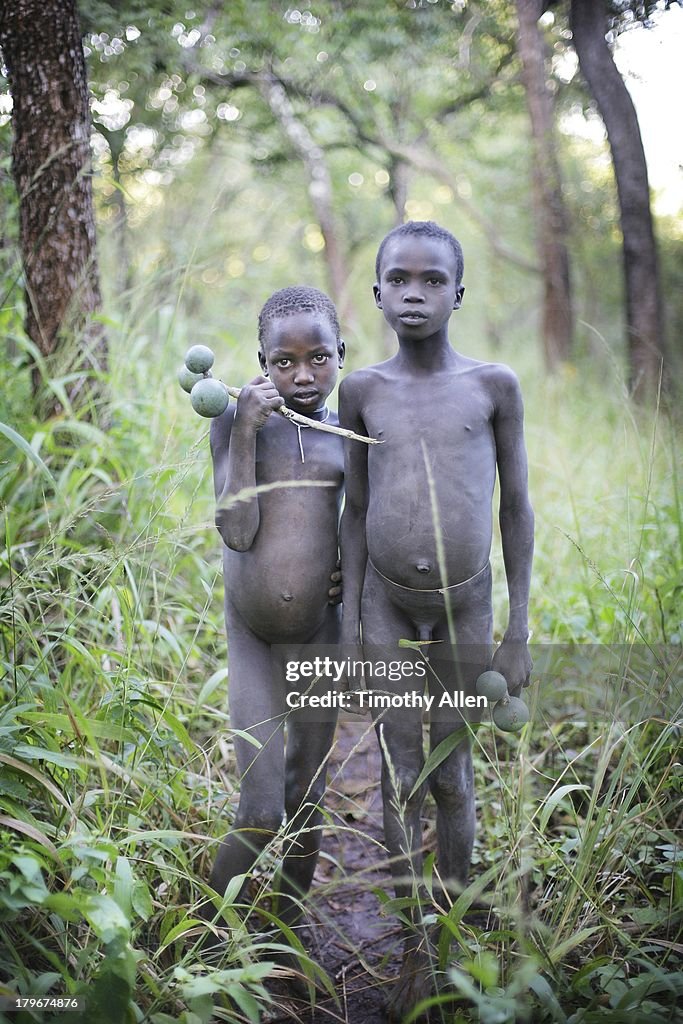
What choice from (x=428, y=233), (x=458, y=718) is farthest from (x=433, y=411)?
(x=458, y=718)

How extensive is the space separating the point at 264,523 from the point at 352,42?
12.2ft

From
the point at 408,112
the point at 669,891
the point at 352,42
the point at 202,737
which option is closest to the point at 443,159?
the point at 408,112

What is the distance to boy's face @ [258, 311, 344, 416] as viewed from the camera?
1.95 meters

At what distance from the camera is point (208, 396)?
178 cm

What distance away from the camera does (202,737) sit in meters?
2.75

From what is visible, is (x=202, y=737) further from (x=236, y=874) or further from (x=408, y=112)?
(x=408, y=112)

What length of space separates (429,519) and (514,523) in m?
0.25

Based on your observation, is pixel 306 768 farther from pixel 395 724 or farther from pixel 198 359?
pixel 198 359

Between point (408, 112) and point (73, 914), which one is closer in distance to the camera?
point (73, 914)

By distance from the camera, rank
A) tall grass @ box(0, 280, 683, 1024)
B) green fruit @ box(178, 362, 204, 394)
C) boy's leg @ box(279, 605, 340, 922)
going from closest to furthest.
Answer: tall grass @ box(0, 280, 683, 1024)
green fruit @ box(178, 362, 204, 394)
boy's leg @ box(279, 605, 340, 922)

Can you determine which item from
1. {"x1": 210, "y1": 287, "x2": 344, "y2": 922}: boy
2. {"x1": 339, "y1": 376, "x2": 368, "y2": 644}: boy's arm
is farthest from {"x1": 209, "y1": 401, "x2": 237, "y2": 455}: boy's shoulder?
{"x1": 339, "y1": 376, "x2": 368, "y2": 644}: boy's arm

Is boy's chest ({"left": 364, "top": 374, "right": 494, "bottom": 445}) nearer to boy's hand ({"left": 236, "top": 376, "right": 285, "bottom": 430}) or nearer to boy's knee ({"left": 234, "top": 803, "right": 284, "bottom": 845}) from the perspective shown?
boy's hand ({"left": 236, "top": 376, "right": 285, "bottom": 430})

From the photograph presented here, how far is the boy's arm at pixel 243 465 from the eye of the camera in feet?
6.05

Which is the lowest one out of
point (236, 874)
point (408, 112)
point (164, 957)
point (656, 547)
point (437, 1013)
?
point (437, 1013)
